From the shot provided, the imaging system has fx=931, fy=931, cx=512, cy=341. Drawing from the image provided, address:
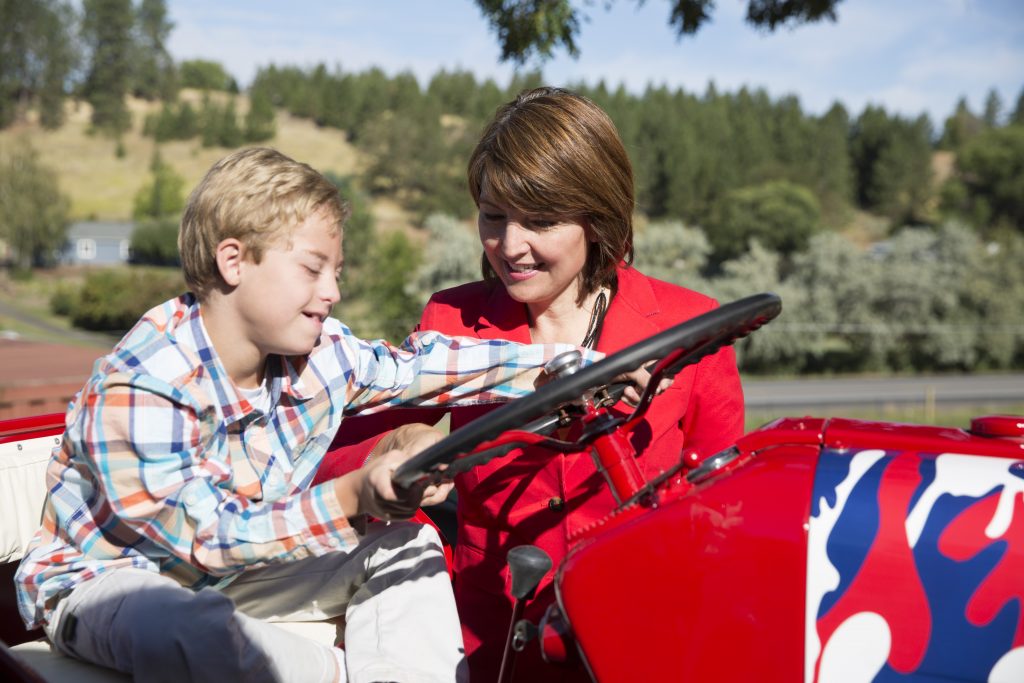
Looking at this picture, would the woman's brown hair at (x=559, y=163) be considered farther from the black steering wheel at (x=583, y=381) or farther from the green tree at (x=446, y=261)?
the green tree at (x=446, y=261)

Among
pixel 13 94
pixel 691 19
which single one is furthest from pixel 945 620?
pixel 13 94

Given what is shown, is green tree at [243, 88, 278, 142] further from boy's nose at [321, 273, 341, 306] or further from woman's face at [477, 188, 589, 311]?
boy's nose at [321, 273, 341, 306]

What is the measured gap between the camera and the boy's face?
186cm

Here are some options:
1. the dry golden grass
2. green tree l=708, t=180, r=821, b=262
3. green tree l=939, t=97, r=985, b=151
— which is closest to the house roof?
the dry golden grass

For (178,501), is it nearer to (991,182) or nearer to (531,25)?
(531,25)

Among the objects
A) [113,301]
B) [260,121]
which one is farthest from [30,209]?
[260,121]

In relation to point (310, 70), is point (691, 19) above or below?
below

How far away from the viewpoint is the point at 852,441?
1621mm

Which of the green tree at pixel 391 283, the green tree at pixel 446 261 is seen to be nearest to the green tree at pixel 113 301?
the green tree at pixel 391 283

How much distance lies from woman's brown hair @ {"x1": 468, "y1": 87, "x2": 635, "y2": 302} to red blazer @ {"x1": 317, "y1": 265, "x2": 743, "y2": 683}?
0.73ft

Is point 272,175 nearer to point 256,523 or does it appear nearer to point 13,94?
point 256,523

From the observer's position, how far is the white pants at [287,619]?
167 centimetres

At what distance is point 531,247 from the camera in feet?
7.25

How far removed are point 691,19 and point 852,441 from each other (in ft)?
26.4
